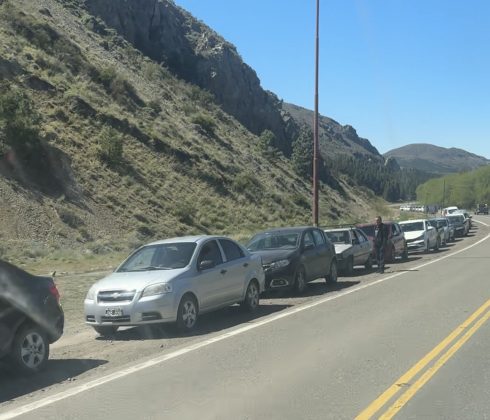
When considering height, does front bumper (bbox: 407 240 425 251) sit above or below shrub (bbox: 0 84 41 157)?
below

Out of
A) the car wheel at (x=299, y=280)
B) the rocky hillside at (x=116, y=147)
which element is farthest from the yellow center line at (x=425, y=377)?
the rocky hillside at (x=116, y=147)

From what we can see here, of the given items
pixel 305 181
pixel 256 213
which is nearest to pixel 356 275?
pixel 256 213

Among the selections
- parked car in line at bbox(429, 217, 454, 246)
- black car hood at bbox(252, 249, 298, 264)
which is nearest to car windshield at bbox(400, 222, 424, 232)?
parked car in line at bbox(429, 217, 454, 246)

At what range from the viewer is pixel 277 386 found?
22.3 ft

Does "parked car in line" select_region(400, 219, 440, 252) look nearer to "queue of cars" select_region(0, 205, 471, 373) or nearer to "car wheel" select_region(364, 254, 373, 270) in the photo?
"car wheel" select_region(364, 254, 373, 270)

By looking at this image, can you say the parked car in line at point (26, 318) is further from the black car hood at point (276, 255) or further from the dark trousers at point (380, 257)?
the dark trousers at point (380, 257)

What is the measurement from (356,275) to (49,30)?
3647 cm

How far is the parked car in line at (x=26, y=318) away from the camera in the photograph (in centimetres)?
761

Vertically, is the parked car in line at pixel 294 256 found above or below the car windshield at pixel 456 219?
below

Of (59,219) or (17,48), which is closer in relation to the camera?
(59,219)

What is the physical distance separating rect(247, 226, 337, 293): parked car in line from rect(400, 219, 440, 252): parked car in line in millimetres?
12623

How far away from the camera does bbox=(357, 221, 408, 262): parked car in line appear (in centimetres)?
2440

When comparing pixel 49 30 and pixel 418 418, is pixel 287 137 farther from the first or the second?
pixel 418 418

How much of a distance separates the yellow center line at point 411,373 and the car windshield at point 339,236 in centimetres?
936
